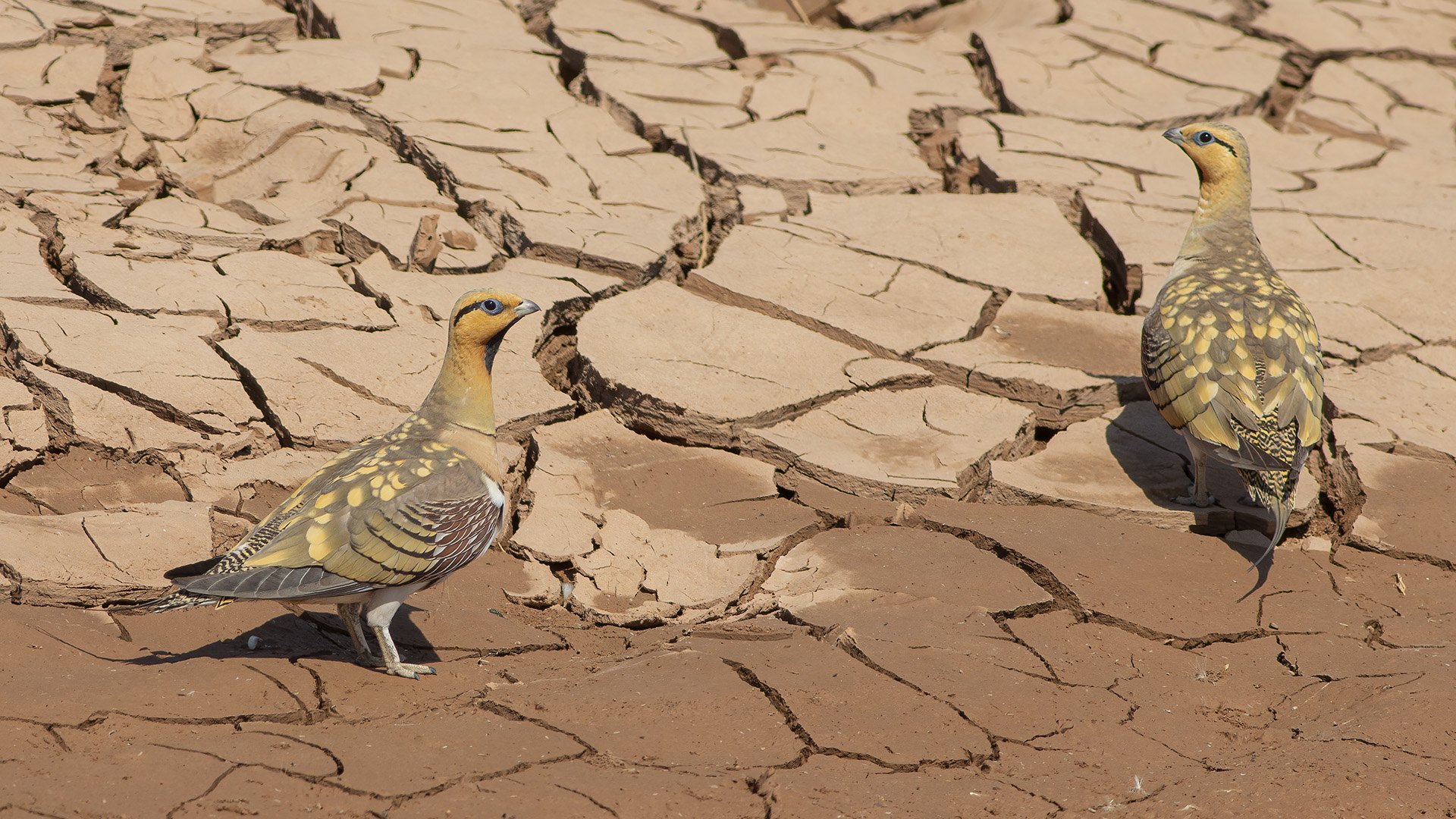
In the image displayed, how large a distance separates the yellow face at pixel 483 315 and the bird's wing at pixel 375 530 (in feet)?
1.16

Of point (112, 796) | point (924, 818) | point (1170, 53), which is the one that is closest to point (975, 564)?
point (924, 818)

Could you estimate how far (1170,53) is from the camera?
862cm

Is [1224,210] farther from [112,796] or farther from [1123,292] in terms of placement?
[112,796]

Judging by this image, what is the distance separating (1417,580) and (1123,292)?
94.5 inches

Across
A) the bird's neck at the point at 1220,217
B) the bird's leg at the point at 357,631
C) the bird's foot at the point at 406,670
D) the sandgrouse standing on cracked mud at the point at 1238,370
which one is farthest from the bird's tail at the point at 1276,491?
the bird's leg at the point at 357,631

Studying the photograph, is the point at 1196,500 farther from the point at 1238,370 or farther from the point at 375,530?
the point at 375,530

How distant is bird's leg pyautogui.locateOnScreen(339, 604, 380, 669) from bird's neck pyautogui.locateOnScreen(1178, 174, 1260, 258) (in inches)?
150

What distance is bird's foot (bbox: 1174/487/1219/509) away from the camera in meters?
4.34

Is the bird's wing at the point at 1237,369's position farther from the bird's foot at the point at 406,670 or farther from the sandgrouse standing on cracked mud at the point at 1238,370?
the bird's foot at the point at 406,670

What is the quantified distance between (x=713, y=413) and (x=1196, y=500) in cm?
194

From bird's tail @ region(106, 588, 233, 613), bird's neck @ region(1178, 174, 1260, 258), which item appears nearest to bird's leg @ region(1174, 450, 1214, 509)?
bird's neck @ region(1178, 174, 1260, 258)

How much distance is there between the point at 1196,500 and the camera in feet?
14.3

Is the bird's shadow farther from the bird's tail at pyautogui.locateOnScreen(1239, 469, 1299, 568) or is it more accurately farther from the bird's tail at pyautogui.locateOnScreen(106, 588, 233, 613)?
the bird's tail at pyautogui.locateOnScreen(1239, 469, 1299, 568)

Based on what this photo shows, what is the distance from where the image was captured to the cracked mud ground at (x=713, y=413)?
285cm
